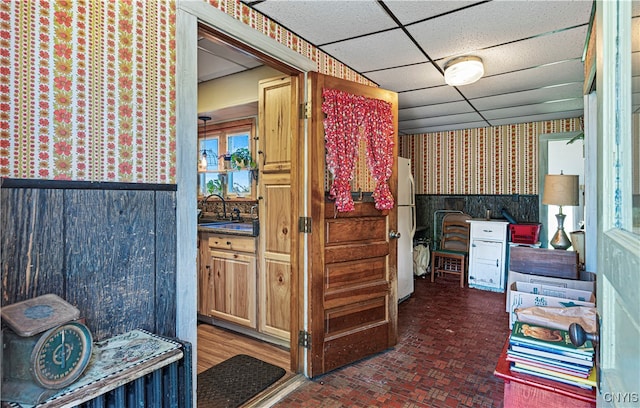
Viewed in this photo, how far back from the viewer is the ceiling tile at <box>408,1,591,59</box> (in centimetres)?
189

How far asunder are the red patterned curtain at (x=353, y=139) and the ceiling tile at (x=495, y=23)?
1.96 ft

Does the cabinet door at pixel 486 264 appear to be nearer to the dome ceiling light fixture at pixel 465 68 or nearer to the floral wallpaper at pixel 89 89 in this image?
the dome ceiling light fixture at pixel 465 68

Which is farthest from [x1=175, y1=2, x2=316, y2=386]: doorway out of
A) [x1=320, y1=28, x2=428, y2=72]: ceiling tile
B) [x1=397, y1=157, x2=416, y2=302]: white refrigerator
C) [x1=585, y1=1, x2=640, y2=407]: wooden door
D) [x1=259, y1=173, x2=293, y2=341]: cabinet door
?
[x1=397, y1=157, x2=416, y2=302]: white refrigerator

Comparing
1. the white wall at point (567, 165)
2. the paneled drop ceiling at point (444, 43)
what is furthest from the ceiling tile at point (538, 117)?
the paneled drop ceiling at point (444, 43)

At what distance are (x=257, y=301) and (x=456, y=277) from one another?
3372mm

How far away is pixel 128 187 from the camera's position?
1.41 metres

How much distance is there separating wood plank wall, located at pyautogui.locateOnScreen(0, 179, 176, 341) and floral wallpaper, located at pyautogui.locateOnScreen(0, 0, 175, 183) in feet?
0.21

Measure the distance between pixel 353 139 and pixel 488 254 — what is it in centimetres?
313

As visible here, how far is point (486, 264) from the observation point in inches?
184

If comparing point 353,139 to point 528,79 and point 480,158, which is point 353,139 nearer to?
point 528,79

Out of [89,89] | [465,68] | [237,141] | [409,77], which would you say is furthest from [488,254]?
[89,89]

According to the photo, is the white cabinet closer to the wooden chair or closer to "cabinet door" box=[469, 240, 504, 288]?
"cabinet door" box=[469, 240, 504, 288]

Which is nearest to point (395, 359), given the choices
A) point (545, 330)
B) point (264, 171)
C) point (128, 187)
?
point (545, 330)

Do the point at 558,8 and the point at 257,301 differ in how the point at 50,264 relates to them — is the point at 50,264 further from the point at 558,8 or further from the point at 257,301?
the point at 558,8
